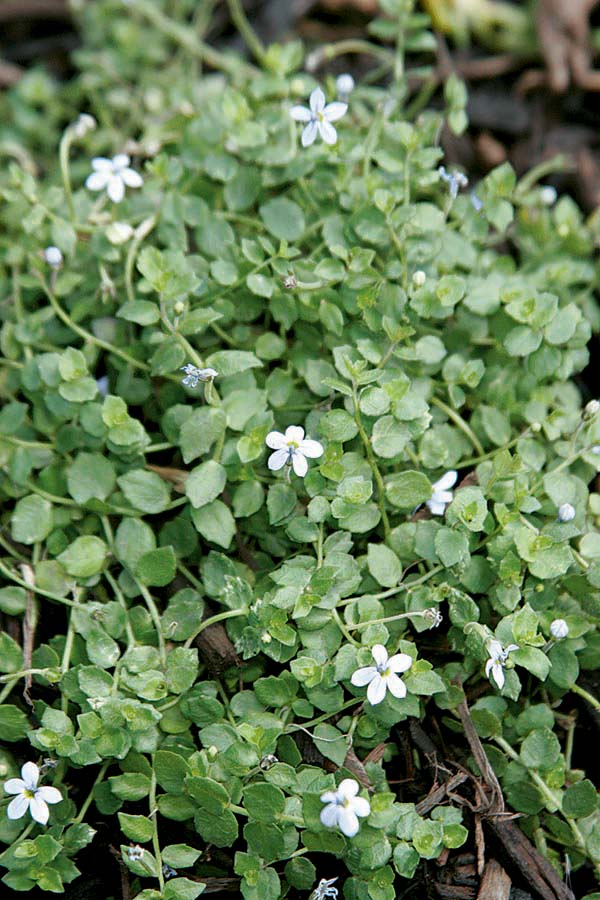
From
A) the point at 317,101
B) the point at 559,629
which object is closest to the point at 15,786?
the point at 559,629

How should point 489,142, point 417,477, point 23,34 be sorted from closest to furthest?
point 417,477, point 489,142, point 23,34

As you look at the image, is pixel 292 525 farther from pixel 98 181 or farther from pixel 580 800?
pixel 98 181

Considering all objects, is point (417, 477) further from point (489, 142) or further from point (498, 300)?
point (489, 142)

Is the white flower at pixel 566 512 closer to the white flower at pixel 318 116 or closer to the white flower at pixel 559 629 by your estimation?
the white flower at pixel 559 629

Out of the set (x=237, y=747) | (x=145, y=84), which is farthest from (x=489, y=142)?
(x=237, y=747)

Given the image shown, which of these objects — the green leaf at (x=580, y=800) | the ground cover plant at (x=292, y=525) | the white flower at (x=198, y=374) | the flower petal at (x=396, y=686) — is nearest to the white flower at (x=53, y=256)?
the ground cover plant at (x=292, y=525)

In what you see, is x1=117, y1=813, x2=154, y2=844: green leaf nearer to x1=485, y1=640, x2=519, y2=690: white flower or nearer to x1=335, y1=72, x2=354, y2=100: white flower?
x1=485, y1=640, x2=519, y2=690: white flower
